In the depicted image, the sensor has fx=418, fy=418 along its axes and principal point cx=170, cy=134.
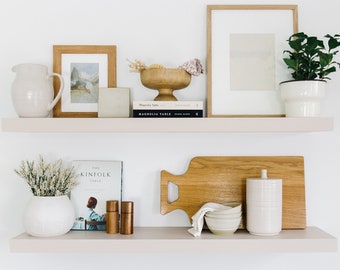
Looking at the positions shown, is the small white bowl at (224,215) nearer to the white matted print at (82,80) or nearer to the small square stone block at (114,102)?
the small square stone block at (114,102)

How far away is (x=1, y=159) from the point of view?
1.48 m

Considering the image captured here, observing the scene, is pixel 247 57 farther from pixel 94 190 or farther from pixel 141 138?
pixel 94 190

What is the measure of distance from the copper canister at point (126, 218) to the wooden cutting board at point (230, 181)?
0.13 meters

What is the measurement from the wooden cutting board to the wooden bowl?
26cm

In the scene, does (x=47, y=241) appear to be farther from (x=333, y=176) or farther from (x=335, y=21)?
(x=335, y=21)

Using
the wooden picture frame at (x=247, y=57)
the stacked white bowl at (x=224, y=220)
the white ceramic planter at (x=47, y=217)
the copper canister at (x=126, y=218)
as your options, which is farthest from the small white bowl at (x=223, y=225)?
the white ceramic planter at (x=47, y=217)

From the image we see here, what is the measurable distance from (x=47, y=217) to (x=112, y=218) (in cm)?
21

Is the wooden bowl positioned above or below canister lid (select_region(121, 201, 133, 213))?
above

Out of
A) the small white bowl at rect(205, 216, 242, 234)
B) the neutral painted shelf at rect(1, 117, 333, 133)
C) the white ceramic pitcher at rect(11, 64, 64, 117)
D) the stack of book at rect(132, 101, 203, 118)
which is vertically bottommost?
the small white bowl at rect(205, 216, 242, 234)

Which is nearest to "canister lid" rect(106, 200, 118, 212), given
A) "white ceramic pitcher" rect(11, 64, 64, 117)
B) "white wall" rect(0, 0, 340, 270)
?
"white wall" rect(0, 0, 340, 270)

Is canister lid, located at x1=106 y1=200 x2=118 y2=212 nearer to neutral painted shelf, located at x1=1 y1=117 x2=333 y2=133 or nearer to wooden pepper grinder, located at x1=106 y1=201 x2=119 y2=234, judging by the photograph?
wooden pepper grinder, located at x1=106 y1=201 x2=119 y2=234

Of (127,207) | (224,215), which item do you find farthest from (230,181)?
(127,207)

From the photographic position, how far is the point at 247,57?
1.44 metres

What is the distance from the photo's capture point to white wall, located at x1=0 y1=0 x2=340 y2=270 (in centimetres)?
147
